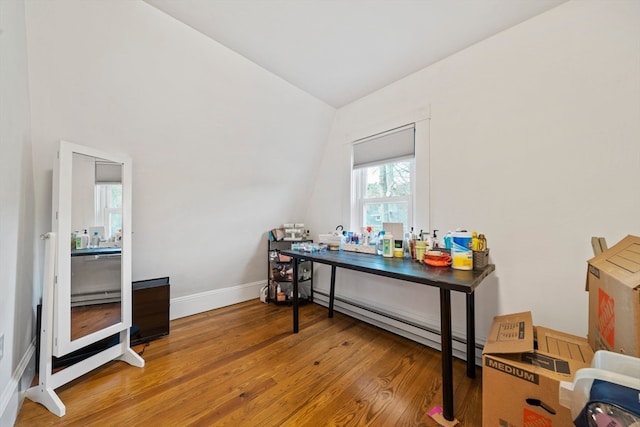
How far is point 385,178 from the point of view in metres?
2.52

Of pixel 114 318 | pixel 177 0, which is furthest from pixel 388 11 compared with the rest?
pixel 114 318

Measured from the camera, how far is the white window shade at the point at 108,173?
1.68 meters

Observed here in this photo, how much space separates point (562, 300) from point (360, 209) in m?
1.74

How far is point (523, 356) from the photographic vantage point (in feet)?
3.59

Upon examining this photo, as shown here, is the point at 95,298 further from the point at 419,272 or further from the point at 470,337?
the point at 470,337

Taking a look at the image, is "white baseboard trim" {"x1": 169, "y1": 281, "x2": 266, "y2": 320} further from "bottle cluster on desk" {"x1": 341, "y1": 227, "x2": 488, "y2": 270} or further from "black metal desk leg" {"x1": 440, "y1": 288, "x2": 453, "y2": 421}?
"black metal desk leg" {"x1": 440, "y1": 288, "x2": 453, "y2": 421}

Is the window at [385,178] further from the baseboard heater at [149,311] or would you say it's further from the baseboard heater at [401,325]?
the baseboard heater at [149,311]

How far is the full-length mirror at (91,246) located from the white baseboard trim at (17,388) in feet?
0.62

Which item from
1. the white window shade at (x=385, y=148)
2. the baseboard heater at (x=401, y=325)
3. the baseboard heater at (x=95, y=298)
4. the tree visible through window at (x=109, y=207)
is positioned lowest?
the baseboard heater at (x=401, y=325)

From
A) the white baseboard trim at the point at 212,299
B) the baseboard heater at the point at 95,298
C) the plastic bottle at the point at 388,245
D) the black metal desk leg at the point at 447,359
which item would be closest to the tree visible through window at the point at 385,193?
the plastic bottle at the point at 388,245

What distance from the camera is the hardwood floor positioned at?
4.25ft

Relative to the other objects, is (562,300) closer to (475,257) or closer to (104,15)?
(475,257)

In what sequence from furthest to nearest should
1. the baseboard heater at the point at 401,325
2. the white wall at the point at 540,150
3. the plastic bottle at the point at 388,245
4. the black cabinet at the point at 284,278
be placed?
the black cabinet at the point at 284,278
the plastic bottle at the point at 388,245
the baseboard heater at the point at 401,325
the white wall at the point at 540,150

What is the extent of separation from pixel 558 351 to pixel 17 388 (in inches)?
112
